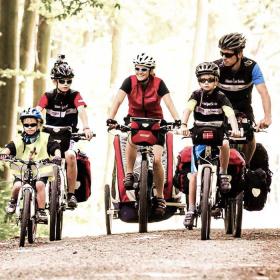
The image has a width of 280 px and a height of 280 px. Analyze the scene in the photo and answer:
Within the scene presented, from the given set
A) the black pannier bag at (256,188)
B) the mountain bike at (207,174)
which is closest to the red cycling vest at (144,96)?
the black pannier bag at (256,188)

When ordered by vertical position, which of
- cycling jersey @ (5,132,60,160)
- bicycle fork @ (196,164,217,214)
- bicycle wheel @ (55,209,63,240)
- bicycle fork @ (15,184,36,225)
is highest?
cycling jersey @ (5,132,60,160)

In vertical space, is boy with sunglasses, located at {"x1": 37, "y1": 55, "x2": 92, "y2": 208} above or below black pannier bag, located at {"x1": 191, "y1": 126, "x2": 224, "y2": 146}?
above

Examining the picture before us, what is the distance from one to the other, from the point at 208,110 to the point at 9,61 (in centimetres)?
911

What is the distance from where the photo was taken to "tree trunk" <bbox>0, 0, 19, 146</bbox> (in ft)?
69.3

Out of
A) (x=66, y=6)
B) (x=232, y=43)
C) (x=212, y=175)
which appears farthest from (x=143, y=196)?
(x=66, y=6)

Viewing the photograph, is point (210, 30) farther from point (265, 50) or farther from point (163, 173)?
point (163, 173)

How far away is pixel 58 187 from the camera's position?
14102mm

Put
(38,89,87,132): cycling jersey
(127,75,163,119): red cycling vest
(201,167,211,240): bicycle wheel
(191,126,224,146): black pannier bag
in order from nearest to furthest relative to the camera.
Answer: (201,167,211,240): bicycle wheel < (191,126,224,146): black pannier bag < (127,75,163,119): red cycling vest < (38,89,87,132): cycling jersey

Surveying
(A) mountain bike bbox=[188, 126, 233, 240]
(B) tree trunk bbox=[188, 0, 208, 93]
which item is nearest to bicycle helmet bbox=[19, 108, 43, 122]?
(A) mountain bike bbox=[188, 126, 233, 240]

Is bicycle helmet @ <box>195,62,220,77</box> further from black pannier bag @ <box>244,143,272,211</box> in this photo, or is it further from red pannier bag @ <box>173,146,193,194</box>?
black pannier bag @ <box>244,143,272,211</box>

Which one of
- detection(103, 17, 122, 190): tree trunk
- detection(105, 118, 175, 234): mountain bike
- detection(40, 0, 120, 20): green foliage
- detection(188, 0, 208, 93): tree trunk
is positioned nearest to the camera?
detection(105, 118, 175, 234): mountain bike

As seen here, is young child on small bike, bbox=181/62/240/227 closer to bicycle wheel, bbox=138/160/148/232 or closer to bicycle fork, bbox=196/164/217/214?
bicycle fork, bbox=196/164/217/214

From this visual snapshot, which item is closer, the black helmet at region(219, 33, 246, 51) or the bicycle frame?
the bicycle frame

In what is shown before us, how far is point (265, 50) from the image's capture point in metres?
44.4
